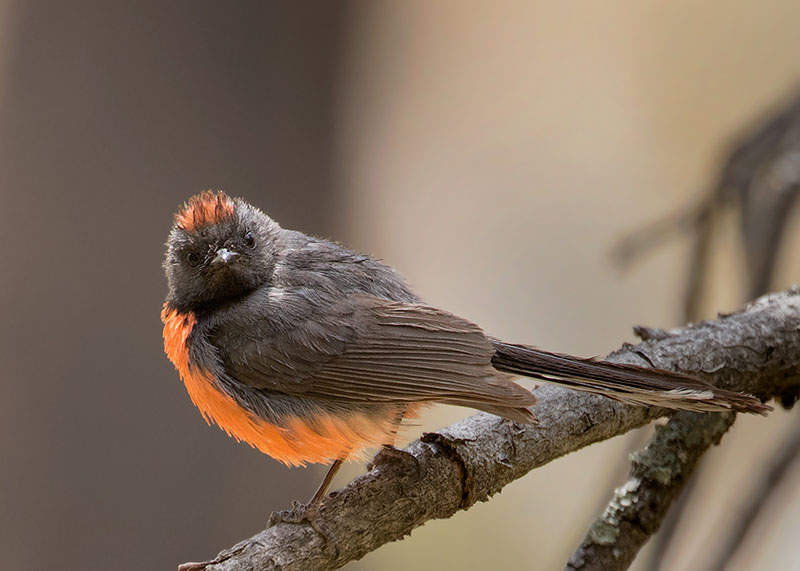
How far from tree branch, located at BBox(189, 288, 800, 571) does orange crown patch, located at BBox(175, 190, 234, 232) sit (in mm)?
1186

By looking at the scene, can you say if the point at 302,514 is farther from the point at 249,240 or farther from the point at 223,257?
the point at 249,240

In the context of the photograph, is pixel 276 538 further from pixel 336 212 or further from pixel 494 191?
pixel 494 191

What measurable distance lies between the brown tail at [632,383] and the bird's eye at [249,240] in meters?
1.18

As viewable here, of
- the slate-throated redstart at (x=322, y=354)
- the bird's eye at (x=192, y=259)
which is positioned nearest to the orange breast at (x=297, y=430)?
the slate-throated redstart at (x=322, y=354)

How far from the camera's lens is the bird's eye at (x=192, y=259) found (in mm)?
3539

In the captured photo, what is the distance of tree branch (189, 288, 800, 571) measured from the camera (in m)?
2.66

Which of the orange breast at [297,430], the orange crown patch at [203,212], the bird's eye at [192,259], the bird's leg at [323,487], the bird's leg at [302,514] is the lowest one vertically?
the bird's leg at [302,514]

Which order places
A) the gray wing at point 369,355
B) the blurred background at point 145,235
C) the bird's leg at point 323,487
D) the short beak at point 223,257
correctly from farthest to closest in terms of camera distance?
the blurred background at point 145,235
the short beak at point 223,257
the gray wing at point 369,355
the bird's leg at point 323,487

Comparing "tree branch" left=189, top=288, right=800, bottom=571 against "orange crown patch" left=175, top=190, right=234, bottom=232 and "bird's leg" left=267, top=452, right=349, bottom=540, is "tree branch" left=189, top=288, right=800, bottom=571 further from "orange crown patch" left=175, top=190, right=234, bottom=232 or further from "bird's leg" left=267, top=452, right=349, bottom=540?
"orange crown patch" left=175, top=190, right=234, bottom=232

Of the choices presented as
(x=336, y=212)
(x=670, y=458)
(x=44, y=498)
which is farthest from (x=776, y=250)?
(x=44, y=498)

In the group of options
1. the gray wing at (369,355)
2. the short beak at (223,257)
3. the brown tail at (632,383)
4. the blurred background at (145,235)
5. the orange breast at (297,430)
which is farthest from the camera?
the blurred background at (145,235)

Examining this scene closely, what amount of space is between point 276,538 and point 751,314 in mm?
2117

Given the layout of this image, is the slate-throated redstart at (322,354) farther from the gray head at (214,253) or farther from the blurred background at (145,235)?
the blurred background at (145,235)

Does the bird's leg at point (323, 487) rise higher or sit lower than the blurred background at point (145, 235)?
lower
